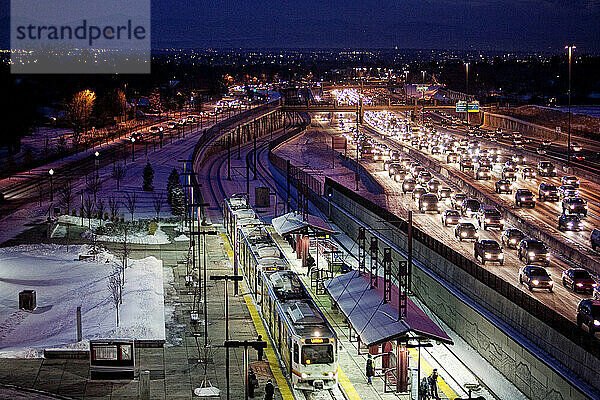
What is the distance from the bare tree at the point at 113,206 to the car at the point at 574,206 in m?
26.7

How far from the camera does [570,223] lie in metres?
45.9

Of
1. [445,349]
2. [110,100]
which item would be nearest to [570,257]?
[445,349]

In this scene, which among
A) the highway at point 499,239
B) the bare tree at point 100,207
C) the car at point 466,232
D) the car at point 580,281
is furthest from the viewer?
the bare tree at point 100,207

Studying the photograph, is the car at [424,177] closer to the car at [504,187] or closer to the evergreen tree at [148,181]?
the car at [504,187]

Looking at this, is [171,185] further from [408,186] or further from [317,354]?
[317,354]

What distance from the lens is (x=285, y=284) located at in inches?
1117

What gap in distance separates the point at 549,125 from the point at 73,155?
57610 millimetres

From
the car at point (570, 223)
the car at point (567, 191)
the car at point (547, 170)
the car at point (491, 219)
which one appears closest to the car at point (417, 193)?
the car at point (567, 191)

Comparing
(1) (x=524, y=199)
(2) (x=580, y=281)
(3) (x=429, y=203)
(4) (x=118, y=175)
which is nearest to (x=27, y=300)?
(2) (x=580, y=281)

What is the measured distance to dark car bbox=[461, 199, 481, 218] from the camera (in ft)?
173

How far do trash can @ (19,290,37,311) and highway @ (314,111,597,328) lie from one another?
733 inches

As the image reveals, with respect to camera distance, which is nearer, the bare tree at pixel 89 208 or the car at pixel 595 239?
the car at pixel 595 239

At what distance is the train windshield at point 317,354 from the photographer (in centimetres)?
2408

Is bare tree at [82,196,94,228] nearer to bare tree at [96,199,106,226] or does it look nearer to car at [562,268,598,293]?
bare tree at [96,199,106,226]
